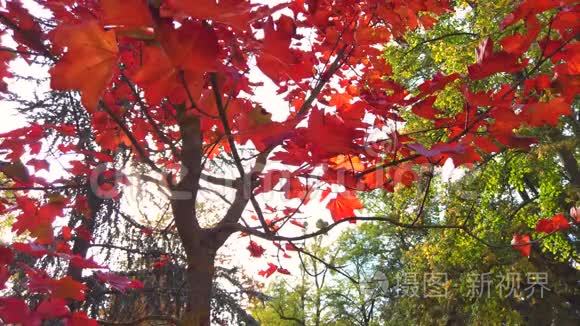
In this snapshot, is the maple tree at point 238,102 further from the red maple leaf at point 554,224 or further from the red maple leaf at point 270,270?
the red maple leaf at point 270,270

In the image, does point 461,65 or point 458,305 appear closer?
point 461,65

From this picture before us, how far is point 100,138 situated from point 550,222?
6.57 ft

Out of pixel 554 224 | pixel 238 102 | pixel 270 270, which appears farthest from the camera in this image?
pixel 270 270

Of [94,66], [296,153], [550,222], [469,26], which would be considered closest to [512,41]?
[296,153]

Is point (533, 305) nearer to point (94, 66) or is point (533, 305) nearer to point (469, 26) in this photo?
point (469, 26)

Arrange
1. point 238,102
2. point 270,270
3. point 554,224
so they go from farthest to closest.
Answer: point 270,270 → point 554,224 → point 238,102

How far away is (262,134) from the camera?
A: 1.08 meters

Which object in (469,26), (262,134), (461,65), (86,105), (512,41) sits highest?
(469,26)

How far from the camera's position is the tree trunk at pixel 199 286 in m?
1.33

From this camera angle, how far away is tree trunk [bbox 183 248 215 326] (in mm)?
1328

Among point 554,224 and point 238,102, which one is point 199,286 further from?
point 554,224

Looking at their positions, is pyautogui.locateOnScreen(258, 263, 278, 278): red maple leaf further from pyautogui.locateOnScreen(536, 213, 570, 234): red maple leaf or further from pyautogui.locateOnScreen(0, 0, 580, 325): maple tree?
pyautogui.locateOnScreen(536, 213, 570, 234): red maple leaf

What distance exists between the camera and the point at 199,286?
1.37 m

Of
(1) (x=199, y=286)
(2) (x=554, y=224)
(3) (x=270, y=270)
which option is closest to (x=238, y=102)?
(1) (x=199, y=286)
